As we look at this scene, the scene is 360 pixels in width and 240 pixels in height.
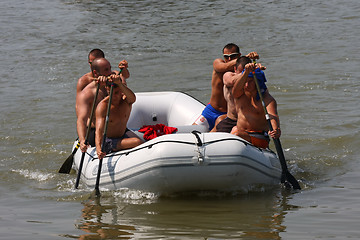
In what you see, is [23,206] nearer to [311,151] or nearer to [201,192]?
[201,192]

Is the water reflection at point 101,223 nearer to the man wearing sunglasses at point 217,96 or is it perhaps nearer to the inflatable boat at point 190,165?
the inflatable boat at point 190,165

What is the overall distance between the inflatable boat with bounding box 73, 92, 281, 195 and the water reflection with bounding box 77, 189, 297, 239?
0.43 ft

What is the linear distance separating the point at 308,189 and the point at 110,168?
1975 millimetres

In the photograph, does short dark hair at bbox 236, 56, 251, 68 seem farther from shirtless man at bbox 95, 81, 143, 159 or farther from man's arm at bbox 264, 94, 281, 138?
shirtless man at bbox 95, 81, 143, 159

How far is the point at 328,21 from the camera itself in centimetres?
1752

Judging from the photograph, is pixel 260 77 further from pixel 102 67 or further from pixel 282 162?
pixel 102 67

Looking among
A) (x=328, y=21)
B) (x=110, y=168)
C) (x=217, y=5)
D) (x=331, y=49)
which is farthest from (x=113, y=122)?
(x=217, y=5)

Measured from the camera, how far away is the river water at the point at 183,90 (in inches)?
216

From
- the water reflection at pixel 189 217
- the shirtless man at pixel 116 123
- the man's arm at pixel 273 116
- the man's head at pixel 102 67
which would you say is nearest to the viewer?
the water reflection at pixel 189 217

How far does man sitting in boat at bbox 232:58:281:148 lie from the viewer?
21.4ft

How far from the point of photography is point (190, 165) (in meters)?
5.81

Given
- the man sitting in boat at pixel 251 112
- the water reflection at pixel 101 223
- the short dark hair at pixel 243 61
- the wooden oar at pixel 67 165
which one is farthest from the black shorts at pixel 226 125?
the wooden oar at pixel 67 165

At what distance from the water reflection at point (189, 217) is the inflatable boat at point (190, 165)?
13 cm

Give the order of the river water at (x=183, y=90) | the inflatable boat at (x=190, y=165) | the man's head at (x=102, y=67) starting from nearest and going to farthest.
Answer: the river water at (x=183, y=90) → the inflatable boat at (x=190, y=165) → the man's head at (x=102, y=67)
